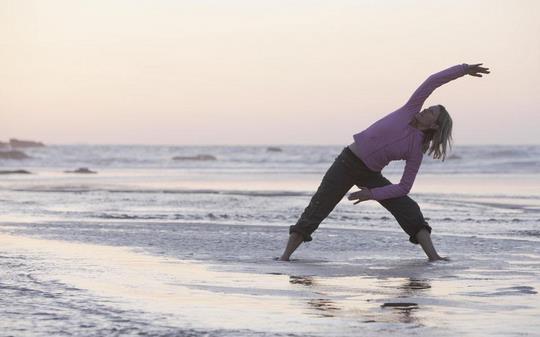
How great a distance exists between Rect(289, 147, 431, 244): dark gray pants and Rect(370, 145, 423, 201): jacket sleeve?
0.44 meters

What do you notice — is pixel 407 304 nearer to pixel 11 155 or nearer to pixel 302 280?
pixel 302 280

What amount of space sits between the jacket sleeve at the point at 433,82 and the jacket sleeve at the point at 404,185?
1.31ft

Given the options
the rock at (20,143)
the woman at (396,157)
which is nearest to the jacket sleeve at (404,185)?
the woman at (396,157)

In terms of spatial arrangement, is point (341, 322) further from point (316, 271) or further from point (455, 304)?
point (316, 271)

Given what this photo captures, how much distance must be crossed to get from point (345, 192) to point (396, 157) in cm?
80

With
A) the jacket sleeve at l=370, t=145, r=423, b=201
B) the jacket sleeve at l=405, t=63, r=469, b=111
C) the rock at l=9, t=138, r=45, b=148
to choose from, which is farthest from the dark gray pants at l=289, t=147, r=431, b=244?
the rock at l=9, t=138, r=45, b=148

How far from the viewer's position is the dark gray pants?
853 cm

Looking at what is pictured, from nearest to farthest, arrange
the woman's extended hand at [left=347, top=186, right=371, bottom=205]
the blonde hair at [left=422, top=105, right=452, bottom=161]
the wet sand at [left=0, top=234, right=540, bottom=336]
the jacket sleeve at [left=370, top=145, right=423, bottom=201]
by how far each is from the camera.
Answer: the wet sand at [left=0, top=234, right=540, bottom=336] < the woman's extended hand at [left=347, top=186, right=371, bottom=205] < the blonde hair at [left=422, top=105, right=452, bottom=161] < the jacket sleeve at [left=370, top=145, right=423, bottom=201]

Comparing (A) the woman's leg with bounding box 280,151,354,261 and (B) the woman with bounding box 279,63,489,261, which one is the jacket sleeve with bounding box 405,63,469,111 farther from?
(A) the woman's leg with bounding box 280,151,354,261

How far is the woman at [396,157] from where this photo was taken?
7.73 metres

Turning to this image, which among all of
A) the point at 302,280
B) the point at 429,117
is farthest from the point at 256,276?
the point at 429,117

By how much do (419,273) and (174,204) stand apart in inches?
390

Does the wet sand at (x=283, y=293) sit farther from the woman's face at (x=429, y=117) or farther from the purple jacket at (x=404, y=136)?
the woman's face at (x=429, y=117)

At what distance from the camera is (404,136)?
7.91m
